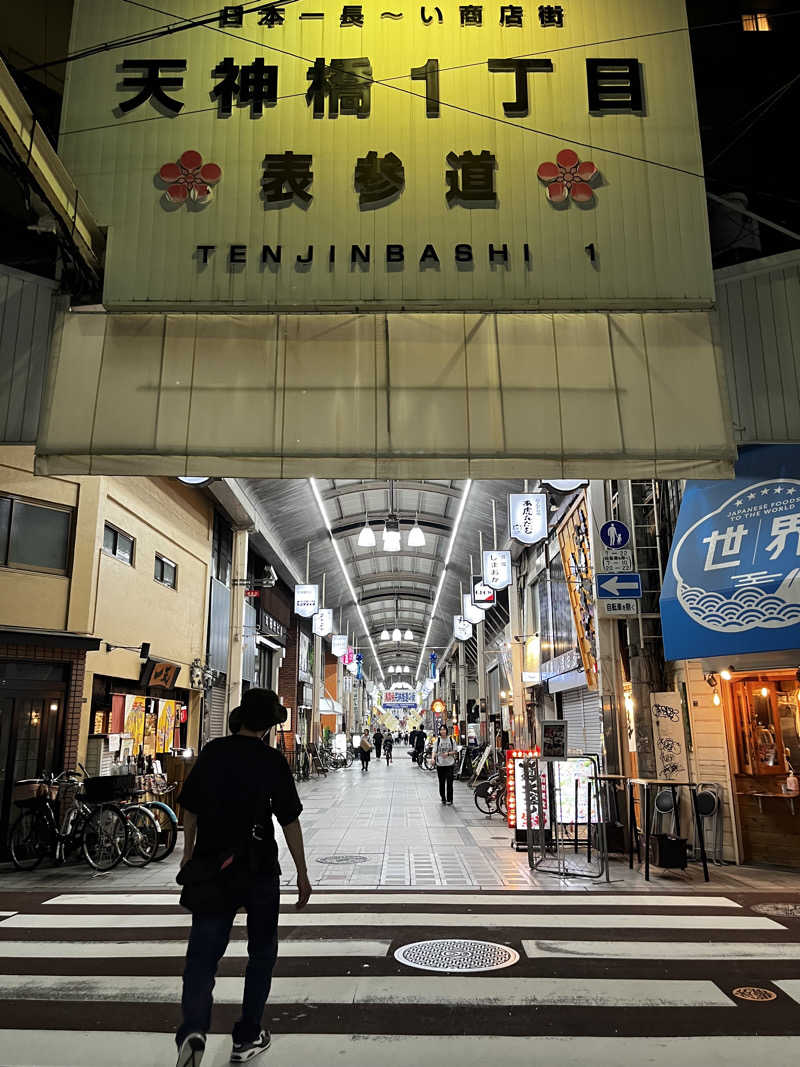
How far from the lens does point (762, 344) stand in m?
6.64

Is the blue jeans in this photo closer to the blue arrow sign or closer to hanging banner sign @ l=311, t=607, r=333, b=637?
the blue arrow sign

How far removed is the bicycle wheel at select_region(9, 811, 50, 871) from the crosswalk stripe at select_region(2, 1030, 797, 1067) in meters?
6.71

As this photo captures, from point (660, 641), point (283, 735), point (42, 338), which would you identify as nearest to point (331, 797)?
point (283, 735)

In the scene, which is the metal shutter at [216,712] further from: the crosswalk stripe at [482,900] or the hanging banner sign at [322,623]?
the crosswalk stripe at [482,900]

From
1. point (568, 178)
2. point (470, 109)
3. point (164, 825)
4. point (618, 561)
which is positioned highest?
point (470, 109)

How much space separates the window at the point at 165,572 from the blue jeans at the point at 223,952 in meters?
12.6

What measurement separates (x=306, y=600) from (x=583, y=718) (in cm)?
1107

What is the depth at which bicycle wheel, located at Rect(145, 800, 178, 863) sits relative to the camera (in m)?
11.0

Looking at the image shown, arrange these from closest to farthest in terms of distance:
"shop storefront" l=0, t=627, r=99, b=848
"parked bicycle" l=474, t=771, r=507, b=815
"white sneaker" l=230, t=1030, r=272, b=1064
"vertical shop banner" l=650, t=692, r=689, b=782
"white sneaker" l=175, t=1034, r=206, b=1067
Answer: "white sneaker" l=175, t=1034, r=206, b=1067 → "white sneaker" l=230, t=1030, r=272, b=1064 → "shop storefront" l=0, t=627, r=99, b=848 → "vertical shop banner" l=650, t=692, r=689, b=782 → "parked bicycle" l=474, t=771, r=507, b=815

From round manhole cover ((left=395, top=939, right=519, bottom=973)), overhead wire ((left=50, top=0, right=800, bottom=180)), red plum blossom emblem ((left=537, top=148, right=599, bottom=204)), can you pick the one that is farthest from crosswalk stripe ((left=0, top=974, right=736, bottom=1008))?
overhead wire ((left=50, top=0, right=800, bottom=180))

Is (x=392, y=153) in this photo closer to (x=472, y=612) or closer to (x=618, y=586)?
(x=618, y=586)

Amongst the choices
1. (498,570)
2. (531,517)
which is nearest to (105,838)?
(531,517)

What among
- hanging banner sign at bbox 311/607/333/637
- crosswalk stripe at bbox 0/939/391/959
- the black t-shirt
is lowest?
crosswalk stripe at bbox 0/939/391/959

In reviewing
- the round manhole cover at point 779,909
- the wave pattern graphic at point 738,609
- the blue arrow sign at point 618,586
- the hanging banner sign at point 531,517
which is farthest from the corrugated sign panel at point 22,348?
the hanging banner sign at point 531,517
